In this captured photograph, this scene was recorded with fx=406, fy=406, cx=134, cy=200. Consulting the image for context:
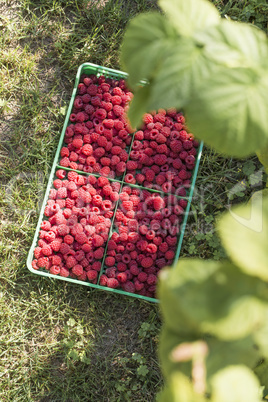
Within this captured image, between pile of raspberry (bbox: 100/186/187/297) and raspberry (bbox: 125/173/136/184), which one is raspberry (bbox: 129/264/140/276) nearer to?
pile of raspberry (bbox: 100/186/187/297)

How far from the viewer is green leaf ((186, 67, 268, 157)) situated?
43 cm

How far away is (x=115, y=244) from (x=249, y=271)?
119cm

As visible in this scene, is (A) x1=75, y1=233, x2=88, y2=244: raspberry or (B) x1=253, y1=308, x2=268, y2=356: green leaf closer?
(B) x1=253, y1=308, x2=268, y2=356: green leaf

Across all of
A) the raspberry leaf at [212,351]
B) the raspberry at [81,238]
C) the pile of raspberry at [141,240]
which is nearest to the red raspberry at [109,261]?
the pile of raspberry at [141,240]

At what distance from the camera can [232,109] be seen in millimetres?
442

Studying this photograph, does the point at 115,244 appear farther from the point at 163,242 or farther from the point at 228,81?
the point at 228,81

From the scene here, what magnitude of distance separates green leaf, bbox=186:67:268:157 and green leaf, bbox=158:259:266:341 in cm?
15

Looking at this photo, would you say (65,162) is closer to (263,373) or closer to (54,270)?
(54,270)

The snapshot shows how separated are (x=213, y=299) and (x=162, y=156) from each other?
1250 mm

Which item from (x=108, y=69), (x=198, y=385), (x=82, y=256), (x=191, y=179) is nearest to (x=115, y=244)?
(x=82, y=256)

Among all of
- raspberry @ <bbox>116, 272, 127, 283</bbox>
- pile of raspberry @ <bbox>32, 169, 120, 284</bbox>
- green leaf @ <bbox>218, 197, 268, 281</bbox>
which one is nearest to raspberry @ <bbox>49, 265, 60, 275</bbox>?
pile of raspberry @ <bbox>32, 169, 120, 284</bbox>

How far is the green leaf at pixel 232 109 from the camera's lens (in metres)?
0.43

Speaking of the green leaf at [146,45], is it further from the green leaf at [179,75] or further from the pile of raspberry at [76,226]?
the pile of raspberry at [76,226]

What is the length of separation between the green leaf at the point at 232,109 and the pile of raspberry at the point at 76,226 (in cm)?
111
